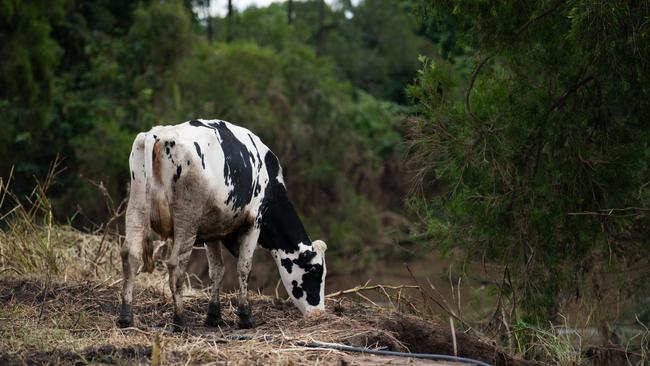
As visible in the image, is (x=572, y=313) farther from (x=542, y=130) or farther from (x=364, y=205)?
(x=364, y=205)

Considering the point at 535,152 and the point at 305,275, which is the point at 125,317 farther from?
the point at 535,152

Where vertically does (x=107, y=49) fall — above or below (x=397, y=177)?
above

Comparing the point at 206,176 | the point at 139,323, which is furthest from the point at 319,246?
the point at 139,323

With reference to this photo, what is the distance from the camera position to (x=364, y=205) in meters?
28.7

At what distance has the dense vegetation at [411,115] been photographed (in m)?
10.4

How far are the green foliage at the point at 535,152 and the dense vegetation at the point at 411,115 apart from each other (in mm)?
24

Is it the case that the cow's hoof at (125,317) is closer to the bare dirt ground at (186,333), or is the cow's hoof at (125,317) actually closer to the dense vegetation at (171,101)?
the bare dirt ground at (186,333)

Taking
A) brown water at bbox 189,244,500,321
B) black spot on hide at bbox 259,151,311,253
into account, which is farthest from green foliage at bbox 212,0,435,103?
black spot on hide at bbox 259,151,311,253

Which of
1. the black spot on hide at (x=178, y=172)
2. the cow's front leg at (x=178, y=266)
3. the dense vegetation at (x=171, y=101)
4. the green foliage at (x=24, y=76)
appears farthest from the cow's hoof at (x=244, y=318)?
the green foliage at (x=24, y=76)

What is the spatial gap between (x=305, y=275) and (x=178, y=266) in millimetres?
1553

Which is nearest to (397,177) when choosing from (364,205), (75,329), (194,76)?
(364,205)

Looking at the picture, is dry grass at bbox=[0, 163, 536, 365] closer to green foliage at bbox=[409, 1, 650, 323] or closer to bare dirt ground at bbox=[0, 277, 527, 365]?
bare dirt ground at bbox=[0, 277, 527, 365]

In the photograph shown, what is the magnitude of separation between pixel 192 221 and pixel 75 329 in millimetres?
1285

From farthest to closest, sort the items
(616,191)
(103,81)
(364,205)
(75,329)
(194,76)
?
(364,205) < (194,76) < (103,81) < (616,191) < (75,329)
